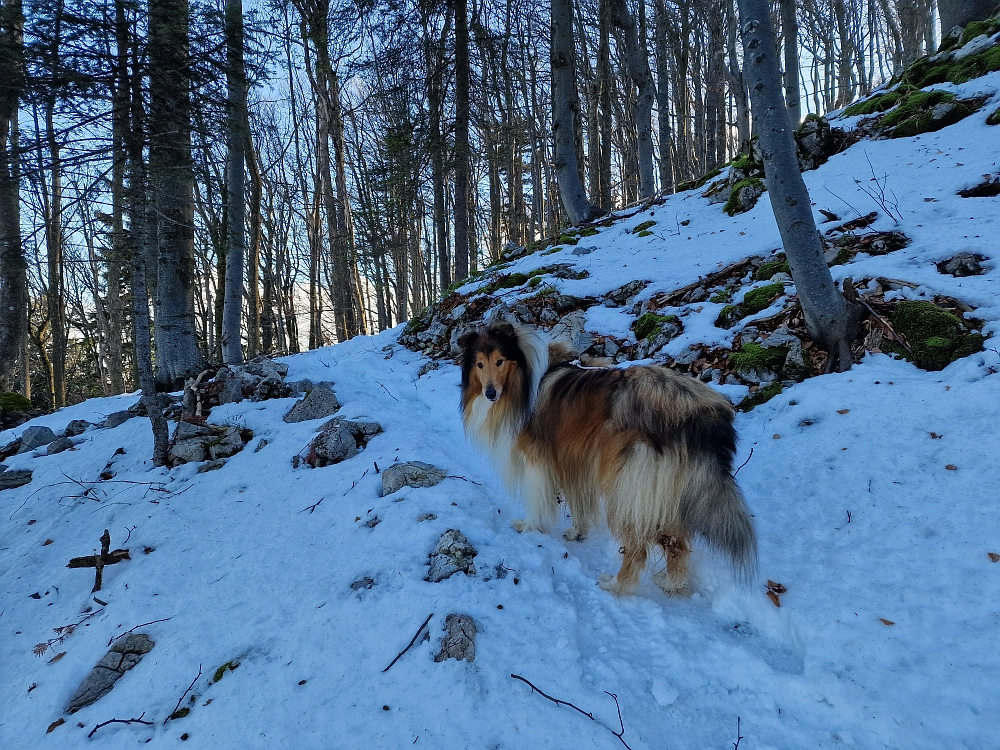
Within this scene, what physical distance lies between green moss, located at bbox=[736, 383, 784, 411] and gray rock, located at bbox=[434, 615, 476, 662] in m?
2.93

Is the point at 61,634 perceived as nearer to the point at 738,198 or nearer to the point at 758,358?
the point at 758,358

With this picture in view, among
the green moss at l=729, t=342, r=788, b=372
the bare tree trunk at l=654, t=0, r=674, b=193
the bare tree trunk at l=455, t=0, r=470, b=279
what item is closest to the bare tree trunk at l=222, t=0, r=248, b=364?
the bare tree trunk at l=455, t=0, r=470, b=279

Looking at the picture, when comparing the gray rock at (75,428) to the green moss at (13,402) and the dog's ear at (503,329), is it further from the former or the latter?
→ the dog's ear at (503,329)

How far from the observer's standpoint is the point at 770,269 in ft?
17.8

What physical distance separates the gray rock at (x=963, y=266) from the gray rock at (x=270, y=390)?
670 cm

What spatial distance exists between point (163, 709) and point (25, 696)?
92 cm

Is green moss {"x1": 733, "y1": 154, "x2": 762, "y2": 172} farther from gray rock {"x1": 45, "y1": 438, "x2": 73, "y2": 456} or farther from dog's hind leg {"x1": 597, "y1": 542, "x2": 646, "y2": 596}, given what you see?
gray rock {"x1": 45, "y1": 438, "x2": 73, "y2": 456}

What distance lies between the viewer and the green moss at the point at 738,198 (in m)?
7.66

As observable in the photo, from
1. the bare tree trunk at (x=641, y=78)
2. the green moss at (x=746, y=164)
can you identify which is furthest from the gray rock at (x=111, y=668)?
the bare tree trunk at (x=641, y=78)

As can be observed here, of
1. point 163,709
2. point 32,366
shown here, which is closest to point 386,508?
point 163,709

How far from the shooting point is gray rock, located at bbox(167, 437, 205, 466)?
4.64 meters

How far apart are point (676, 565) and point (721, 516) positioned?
1.68 feet

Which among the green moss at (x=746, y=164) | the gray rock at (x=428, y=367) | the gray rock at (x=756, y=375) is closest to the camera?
the gray rock at (x=756, y=375)

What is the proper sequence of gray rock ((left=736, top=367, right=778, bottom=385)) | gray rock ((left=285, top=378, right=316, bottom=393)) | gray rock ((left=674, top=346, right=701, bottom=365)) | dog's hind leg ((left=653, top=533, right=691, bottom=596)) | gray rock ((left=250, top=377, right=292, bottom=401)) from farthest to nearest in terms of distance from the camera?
gray rock ((left=285, top=378, right=316, bottom=393)) < gray rock ((left=250, top=377, right=292, bottom=401)) < gray rock ((left=674, top=346, right=701, bottom=365)) < gray rock ((left=736, top=367, right=778, bottom=385)) < dog's hind leg ((left=653, top=533, right=691, bottom=596))
